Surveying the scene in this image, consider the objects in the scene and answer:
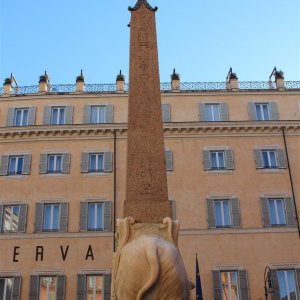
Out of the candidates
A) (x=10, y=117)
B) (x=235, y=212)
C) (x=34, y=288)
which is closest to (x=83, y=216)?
(x=34, y=288)

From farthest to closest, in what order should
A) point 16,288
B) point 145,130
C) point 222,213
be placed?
point 222,213 < point 16,288 < point 145,130

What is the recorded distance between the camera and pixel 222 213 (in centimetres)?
1805

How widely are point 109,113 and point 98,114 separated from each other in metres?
0.46

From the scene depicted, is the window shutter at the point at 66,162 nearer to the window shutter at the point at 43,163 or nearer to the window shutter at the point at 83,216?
the window shutter at the point at 43,163

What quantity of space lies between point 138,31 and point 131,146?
90.7 inches

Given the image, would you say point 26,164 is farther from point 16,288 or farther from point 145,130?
point 145,130

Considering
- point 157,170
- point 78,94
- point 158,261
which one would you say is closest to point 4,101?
point 78,94

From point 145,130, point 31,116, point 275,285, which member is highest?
point 31,116

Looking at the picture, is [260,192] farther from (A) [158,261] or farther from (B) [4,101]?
(A) [158,261]

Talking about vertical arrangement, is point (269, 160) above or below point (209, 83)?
below

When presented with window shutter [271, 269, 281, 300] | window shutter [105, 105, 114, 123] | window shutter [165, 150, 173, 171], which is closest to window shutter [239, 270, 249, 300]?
window shutter [271, 269, 281, 300]

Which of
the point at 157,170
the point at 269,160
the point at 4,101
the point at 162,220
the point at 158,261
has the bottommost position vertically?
the point at 158,261

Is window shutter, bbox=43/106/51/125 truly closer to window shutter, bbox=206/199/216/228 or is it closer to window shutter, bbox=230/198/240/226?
window shutter, bbox=206/199/216/228

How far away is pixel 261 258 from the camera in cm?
1723
